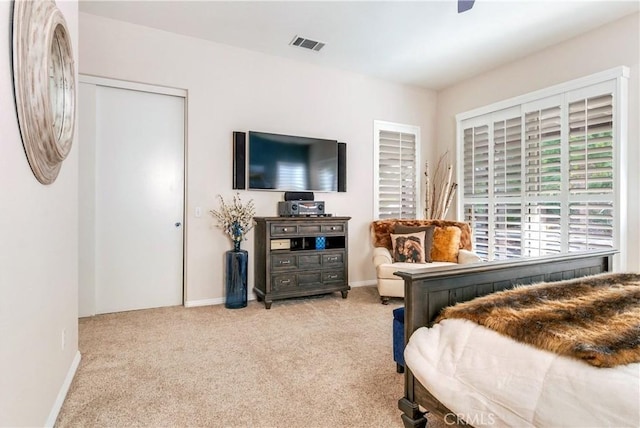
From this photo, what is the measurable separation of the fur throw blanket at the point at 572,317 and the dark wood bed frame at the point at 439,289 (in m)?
0.10

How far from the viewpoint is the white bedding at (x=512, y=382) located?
3.18 feet

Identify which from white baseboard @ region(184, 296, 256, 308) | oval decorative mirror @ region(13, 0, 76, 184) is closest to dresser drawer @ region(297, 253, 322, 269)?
white baseboard @ region(184, 296, 256, 308)

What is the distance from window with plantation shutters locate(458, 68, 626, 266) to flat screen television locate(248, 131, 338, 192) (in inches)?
79.3

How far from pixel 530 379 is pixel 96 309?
3.75 m

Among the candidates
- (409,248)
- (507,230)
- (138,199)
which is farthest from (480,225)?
(138,199)

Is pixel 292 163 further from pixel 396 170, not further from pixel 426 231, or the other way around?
pixel 426 231

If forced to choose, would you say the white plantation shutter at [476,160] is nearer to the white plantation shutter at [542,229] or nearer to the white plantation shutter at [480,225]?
the white plantation shutter at [480,225]

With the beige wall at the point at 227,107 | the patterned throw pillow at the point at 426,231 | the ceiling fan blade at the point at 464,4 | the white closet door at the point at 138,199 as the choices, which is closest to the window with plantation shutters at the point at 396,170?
the beige wall at the point at 227,107

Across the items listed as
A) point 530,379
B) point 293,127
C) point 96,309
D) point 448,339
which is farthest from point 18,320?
point 293,127

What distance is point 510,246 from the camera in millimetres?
4285

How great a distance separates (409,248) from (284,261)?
4.83 ft

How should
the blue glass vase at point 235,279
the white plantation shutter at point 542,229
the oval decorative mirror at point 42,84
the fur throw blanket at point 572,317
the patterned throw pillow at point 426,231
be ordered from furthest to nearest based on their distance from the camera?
the patterned throw pillow at point 426,231, the white plantation shutter at point 542,229, the blue glass vase at point 235,279, the oval decorative mirror at point 42,84, the fur throw blanket at point 572,317

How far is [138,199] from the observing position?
3.63 m

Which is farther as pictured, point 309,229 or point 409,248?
point 409,248
